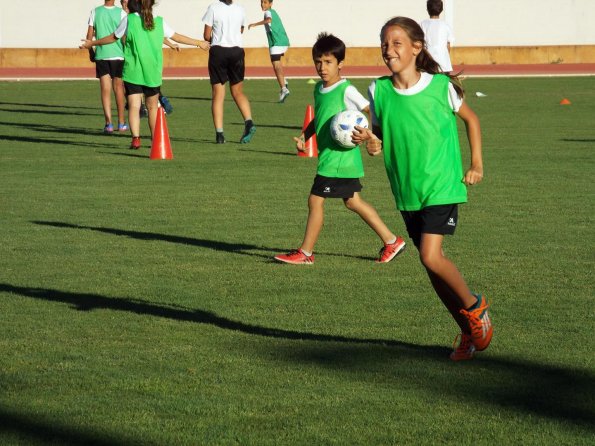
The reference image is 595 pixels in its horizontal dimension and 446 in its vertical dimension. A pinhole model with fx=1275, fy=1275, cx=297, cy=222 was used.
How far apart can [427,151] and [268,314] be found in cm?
155

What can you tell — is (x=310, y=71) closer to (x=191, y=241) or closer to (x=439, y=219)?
(x=191, y=241)

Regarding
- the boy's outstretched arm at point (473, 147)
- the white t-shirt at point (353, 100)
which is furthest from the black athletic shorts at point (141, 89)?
the boy's outstretched arm at point (473, 147)

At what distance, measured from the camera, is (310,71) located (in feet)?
129

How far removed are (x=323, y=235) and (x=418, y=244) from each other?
3871 mm

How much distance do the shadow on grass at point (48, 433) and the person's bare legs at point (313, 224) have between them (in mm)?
3843

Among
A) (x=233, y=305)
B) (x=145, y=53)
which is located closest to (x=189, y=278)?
(x=233, y=305)

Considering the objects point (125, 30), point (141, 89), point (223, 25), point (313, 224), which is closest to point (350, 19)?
point (223, 25)

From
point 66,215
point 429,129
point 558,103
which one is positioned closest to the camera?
point 429,129

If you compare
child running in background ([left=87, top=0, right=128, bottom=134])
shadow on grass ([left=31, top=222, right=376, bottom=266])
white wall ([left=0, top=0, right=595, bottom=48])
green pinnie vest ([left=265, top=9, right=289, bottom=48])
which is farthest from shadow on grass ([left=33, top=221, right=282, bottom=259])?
white wall ([left=0, top=0, right=595, bottom=48])

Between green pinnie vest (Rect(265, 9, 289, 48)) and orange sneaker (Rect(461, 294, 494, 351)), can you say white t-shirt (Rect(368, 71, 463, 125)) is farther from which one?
green pinnie vest (Rect(265, 9, 289, 48))

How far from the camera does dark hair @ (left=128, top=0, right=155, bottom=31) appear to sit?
16.0m

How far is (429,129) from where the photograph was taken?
620cm

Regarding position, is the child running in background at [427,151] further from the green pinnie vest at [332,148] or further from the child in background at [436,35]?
the child in background at [436,35]

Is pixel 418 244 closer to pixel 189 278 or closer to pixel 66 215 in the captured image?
pixel 189 278
